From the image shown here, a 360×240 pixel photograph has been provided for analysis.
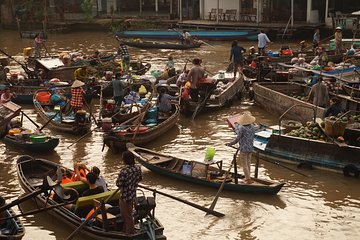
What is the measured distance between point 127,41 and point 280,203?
79.4 ft

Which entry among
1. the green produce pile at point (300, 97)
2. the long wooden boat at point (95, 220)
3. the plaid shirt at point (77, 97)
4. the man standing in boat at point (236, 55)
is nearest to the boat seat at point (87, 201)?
the long wooden boat at point (95, 220)

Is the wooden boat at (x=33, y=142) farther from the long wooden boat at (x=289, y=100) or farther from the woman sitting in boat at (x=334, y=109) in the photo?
the woman sitting in boat at (x=334, y=109)

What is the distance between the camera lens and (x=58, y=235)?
1102cm

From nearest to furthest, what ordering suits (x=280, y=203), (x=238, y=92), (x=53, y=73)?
(x=280, y=203), (x=238, y=92), (x=53, y=73)

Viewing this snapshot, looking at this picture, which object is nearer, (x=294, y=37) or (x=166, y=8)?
(x=294, y=37)

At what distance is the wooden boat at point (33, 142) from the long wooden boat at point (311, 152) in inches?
210

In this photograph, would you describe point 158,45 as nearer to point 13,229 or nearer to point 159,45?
point 159,45

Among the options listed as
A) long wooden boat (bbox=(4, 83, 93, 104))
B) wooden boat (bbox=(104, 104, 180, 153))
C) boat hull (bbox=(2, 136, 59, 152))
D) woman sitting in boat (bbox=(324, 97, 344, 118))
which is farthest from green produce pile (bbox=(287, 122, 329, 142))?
long wooden boat (bbox=(4, 83, 93, 104))

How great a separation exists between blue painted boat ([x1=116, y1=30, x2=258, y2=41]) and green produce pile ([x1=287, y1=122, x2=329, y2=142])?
21983mm

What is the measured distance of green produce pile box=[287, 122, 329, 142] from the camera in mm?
13664

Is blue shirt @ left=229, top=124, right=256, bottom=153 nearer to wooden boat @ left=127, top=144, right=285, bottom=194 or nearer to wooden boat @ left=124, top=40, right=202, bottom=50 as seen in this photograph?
wooden boat @ left=127, top=144, right=285, bottom=194

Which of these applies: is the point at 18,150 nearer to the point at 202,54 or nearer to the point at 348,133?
the point at 348,133

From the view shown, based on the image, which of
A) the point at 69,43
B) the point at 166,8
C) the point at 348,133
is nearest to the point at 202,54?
the point at 69,43

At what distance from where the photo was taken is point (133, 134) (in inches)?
592
